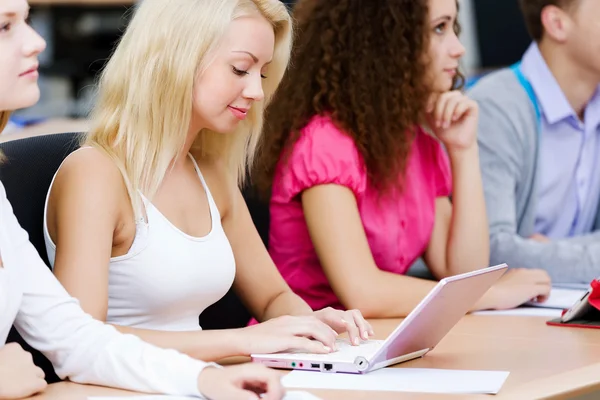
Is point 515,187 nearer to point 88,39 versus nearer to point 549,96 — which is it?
point 549,96

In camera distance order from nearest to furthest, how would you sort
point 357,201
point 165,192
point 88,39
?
point 165,192, point 357,201, point 88,39

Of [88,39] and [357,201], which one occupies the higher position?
[88,39]

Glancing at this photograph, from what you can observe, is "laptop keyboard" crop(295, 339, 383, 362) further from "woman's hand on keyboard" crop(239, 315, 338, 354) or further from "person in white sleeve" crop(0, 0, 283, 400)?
"person in white sleeve" crop(0, 0, 283, 400)

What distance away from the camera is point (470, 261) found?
218cm

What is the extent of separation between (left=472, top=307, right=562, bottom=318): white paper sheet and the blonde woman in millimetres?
400

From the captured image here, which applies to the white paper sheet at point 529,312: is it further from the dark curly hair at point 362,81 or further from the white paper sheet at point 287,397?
the white paper sheet at point 287,397

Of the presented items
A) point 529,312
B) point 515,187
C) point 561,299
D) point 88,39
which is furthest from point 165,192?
point 88,39

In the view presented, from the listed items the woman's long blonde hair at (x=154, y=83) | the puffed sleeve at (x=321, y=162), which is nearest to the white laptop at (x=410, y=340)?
the woman's long blonde hair at (x=154, y=83)

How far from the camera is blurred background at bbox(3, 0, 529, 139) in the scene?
220 inches

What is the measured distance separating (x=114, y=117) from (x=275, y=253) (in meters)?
0.64

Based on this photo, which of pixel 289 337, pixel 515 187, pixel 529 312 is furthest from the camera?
pixel 515 187

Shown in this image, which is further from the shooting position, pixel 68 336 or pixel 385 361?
pixel 385 361

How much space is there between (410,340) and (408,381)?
0.08 meters

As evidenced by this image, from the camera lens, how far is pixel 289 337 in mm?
1437
